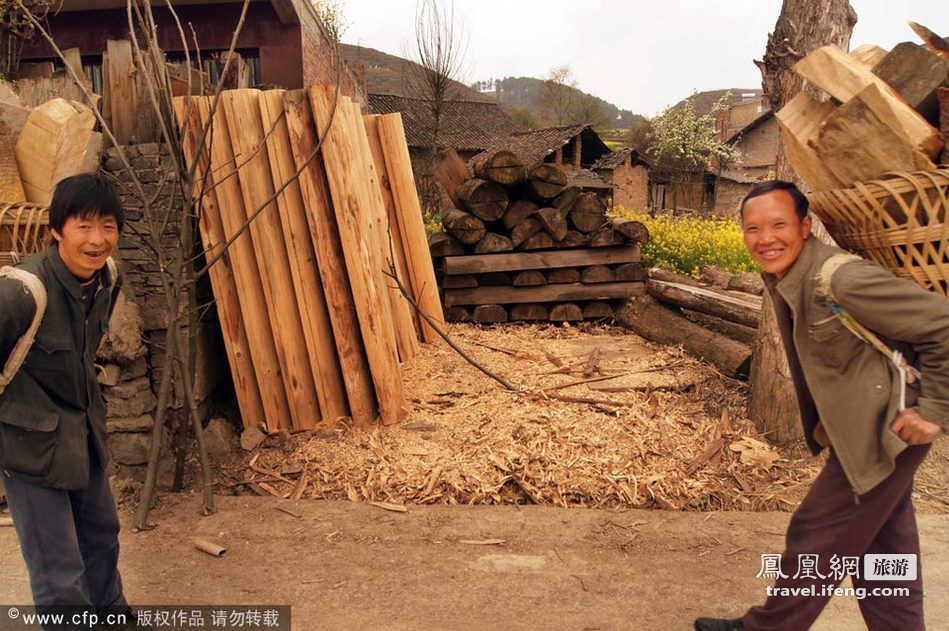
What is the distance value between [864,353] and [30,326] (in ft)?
8.75

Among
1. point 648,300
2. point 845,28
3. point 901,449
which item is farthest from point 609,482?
point 648,300

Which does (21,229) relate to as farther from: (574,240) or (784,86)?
(574,240)

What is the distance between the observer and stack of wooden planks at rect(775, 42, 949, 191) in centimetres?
193

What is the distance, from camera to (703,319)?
640 cm

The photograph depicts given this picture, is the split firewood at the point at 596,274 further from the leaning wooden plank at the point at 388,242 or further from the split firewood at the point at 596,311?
the leaning wooden plank at the point at 388,242

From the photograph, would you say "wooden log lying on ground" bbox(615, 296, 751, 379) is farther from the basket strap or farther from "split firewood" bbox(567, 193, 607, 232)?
the basket strap

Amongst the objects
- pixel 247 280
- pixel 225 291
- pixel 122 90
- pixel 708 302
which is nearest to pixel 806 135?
pixel 247 280

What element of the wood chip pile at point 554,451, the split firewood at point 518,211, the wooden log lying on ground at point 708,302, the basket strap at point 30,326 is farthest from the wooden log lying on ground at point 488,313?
the basket strap at point 30,326

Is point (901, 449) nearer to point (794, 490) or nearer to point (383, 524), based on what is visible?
point (794, 490)

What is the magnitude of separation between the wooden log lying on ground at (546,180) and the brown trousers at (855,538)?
5388mm

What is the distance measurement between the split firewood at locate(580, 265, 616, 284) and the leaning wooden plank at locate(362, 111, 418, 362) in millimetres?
2353

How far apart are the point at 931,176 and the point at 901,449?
0.80m

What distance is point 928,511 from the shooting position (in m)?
3.78

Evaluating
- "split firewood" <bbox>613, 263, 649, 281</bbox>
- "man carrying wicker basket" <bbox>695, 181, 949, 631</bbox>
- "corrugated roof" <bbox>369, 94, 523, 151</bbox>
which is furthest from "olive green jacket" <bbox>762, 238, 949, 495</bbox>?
"corrugated roof" <bbox>369, 94, 523, 151</bbox>
